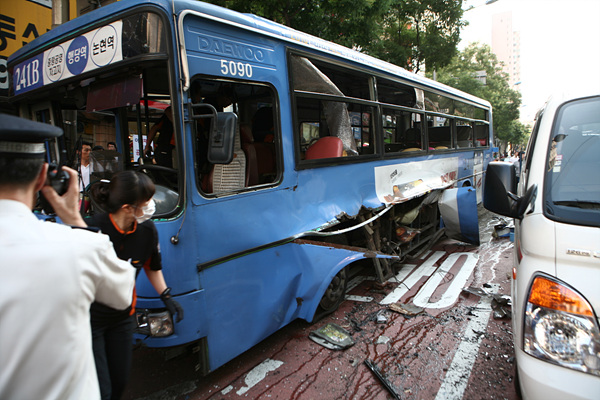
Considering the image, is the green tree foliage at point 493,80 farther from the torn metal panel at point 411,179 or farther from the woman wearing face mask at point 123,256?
the woman wearing face mask at point 123,256

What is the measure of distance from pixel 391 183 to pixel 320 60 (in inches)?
81.9

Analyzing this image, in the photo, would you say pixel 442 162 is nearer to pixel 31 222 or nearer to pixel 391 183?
pixel 391 183

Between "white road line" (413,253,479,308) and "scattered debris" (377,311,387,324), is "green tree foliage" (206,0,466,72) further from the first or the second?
"scattered debris" (377,311,387,324)

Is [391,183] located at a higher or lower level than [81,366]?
higher

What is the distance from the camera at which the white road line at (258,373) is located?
286 cm

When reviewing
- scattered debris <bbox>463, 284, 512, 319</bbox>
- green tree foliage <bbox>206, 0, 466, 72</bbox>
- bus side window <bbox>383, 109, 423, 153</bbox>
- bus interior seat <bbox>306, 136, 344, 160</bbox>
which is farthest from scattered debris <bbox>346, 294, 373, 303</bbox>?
green tree foliage <bbox>206, 0, 466, 72</bbox>

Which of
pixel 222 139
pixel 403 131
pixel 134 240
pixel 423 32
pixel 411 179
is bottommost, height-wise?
pixel 134 240

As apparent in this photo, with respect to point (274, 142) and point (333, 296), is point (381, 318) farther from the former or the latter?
point (274, 142)

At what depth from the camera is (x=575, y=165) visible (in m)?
2.28

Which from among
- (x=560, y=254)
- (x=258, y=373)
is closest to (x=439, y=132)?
(x=560, y=254)

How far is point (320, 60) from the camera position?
3.76 meters

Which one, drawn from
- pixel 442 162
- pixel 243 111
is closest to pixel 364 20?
pixel 442 162

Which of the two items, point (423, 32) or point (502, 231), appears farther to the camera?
point (423, 32)

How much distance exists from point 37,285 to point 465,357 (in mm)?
3289
